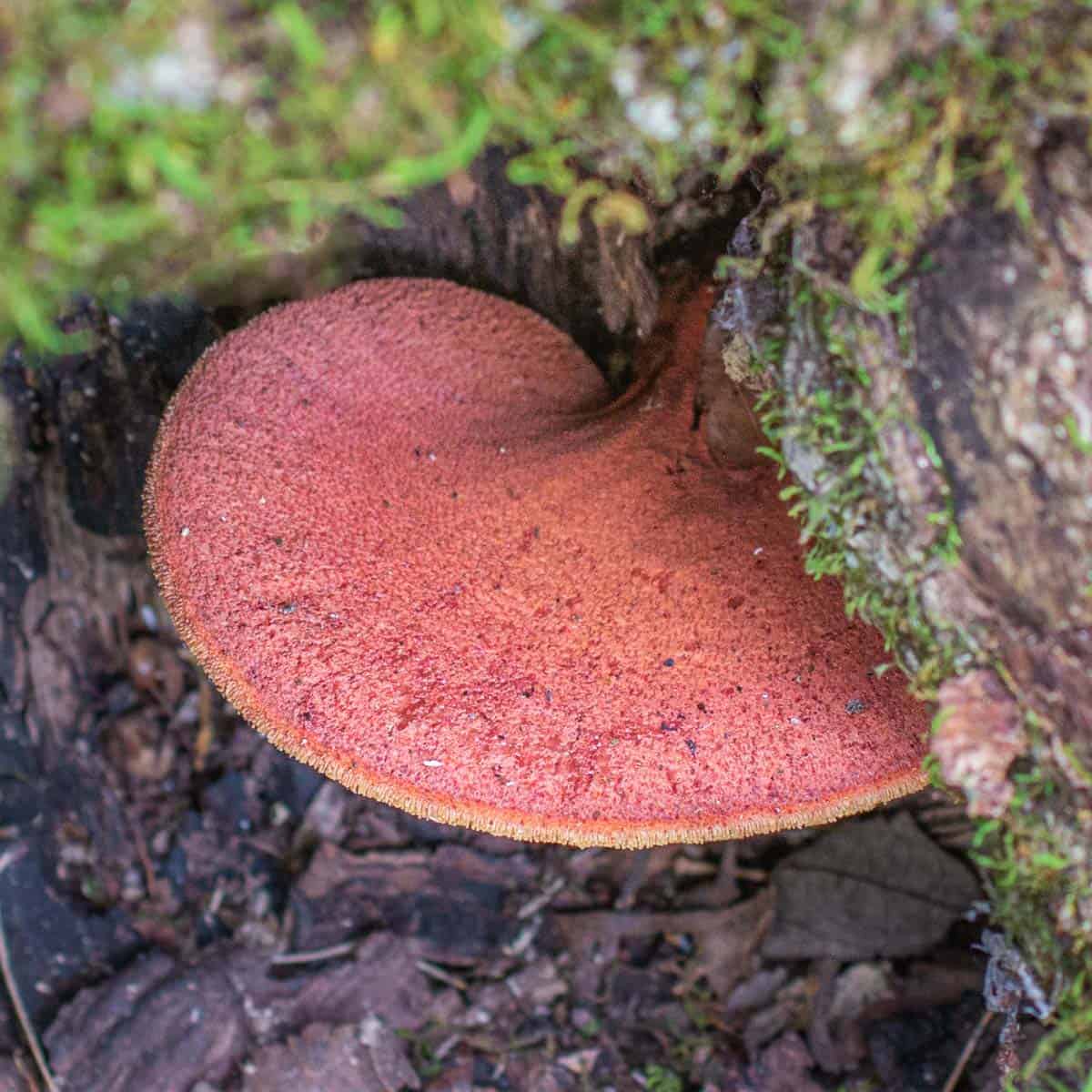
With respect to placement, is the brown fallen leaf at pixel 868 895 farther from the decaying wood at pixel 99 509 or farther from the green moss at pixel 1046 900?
the decaying wood at pixel 99 509

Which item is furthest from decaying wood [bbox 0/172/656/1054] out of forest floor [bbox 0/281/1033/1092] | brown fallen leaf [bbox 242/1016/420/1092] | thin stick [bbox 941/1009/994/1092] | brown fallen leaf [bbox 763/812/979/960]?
thin stick [bbox 941/1009/994/1092]

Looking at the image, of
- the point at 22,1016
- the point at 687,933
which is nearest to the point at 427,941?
the point at 687,933

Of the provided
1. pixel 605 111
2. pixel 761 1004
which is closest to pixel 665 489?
pixel 605 111

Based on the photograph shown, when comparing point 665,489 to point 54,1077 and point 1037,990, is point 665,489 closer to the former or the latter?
point 1037,990

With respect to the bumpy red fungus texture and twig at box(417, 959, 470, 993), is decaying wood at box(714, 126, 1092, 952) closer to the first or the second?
the bumpy red fungus texture

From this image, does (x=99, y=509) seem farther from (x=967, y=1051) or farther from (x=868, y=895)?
(x=967, y=1051)

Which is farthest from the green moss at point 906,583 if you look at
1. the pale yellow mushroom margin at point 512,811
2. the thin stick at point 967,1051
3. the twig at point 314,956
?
the twig at point 314,956
